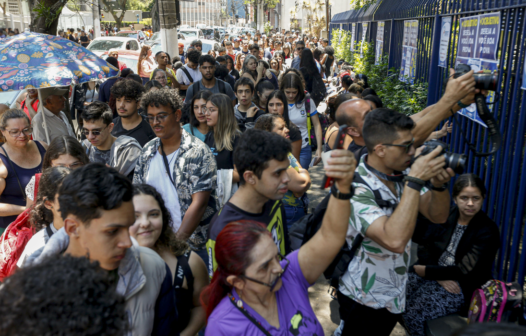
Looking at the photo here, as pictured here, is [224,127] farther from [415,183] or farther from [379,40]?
[379,40]

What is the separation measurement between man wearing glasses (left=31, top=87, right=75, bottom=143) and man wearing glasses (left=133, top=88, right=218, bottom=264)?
227cm

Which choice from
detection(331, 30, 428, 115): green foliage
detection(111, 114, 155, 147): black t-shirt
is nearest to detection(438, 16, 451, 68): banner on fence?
detection(331, 30, 428, 115): green foliage

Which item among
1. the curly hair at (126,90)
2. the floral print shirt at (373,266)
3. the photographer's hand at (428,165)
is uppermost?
the curly hair at (126,90)

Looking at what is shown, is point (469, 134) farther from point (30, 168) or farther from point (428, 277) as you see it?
point (30, 168)

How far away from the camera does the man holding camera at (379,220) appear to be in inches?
98.2

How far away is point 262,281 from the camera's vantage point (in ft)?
6.34

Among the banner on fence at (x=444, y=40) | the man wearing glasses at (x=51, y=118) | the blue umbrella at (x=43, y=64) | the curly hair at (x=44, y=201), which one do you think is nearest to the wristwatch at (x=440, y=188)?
the curly hair at (x=44, y=201)

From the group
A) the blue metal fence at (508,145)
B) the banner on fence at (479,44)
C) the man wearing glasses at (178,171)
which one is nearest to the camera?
the man wearing glasses at (178,171)

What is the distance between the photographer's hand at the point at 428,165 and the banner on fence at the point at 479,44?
195 cm

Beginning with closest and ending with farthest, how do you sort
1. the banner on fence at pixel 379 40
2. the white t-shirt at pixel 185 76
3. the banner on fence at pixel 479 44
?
the banner on fence at pixel 479 44 → the white t-shirt at pixel 185 76 → the banner on fence at pixel 379 40

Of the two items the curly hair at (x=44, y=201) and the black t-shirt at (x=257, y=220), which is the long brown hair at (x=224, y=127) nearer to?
the black t-shirt at (x=257, y=220)

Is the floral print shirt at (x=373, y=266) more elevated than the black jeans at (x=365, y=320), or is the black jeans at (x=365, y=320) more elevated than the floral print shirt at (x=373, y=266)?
the floral print shirt at (x=373, y=266)

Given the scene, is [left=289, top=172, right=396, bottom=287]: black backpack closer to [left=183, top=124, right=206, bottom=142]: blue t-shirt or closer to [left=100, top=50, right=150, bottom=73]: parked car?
[left=183, top=124, right=206, bottom=142]: blue t-shirt

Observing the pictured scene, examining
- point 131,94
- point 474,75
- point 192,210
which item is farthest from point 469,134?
point 131,94
